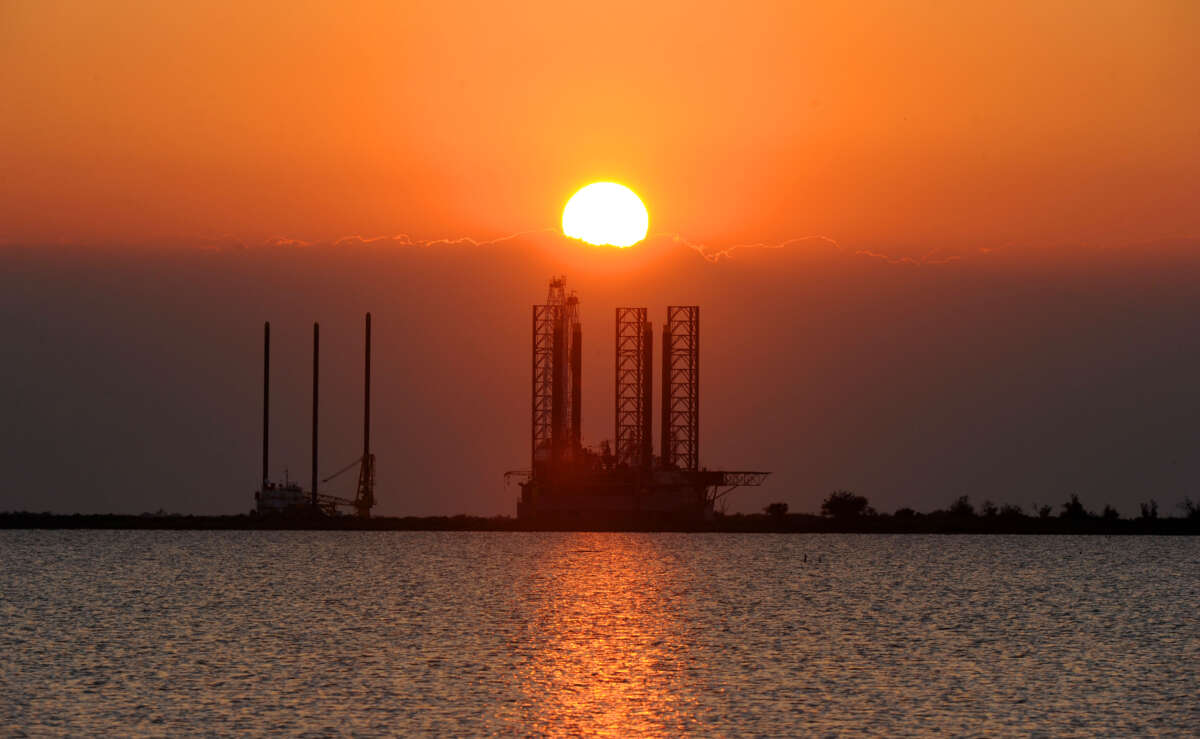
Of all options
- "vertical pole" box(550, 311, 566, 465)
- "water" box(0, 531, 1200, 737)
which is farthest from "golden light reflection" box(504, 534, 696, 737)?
"vertical pole" box(550, 311, 566, 465)

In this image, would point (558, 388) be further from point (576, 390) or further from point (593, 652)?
point (593, 652)

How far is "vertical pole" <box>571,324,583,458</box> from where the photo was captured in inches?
7589

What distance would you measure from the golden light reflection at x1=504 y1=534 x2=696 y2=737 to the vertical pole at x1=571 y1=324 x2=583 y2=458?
252 ft

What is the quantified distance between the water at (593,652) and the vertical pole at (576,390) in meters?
65.8

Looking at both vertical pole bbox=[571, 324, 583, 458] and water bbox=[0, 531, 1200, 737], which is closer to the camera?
water bbox=[0, 531, 1200, 737]

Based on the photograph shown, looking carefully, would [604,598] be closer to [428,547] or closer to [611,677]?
[611,677]

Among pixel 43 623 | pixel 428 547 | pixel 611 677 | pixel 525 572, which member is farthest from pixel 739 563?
pixel 611 677

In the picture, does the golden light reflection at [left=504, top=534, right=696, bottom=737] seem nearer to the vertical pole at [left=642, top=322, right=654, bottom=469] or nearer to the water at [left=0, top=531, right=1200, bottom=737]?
the water at [left=0, top=531, right=1200, bottom=737]

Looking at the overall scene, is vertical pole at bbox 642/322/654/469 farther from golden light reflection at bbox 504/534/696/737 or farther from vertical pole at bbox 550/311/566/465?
golden light reflection at bbox 504/534/696/737

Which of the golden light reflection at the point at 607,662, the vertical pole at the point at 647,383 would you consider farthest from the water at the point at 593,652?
the vertical pole at the point at 647,383

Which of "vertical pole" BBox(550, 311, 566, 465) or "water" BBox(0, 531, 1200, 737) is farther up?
"vertical pole" BBox(550, 311, 566, 465)

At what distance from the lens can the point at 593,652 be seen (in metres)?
65.2

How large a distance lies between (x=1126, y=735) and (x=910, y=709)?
6.24 meters

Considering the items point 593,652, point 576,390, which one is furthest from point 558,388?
point 593,652
